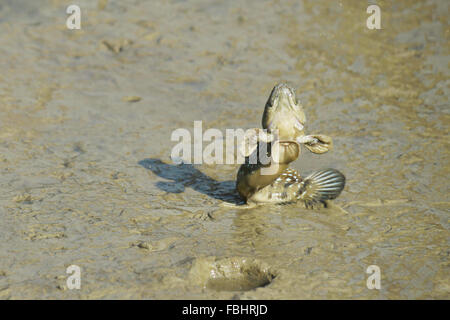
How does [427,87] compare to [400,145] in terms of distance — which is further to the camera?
[427,87]

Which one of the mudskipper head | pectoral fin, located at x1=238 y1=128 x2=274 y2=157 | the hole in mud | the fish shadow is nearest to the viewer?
the hole in mud

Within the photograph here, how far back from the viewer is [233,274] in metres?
3.41

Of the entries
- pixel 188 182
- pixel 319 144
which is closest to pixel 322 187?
pixel 319 144

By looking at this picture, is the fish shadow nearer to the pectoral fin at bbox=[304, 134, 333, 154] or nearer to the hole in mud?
the pectoral fin at bbox=[304, 134, 333, 154]

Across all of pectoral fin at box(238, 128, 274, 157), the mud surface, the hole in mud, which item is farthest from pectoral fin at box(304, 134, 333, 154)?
the hole in mud

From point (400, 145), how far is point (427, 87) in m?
1.49

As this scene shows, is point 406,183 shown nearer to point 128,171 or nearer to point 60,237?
point 128,171

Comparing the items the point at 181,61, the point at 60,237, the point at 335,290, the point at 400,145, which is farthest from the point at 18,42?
the point at 335,290

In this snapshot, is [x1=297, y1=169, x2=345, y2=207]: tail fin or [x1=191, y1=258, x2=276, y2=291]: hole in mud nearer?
[x1=191, y1=258, x2=276, y2=291]: hole in mud

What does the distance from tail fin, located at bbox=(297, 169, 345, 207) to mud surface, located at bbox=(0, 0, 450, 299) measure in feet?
0.34

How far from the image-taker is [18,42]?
6.90 meters

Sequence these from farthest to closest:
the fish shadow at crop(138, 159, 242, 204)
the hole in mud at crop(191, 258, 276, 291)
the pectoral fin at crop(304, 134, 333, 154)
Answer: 1. the fish shadow at crop(138, 159, 242, 204)
2. the pectoral fin at crop(304, 134, 333, 154)
3. the hole in mud at crop(191, 258, 276, 291)

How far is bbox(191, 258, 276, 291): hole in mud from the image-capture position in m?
3.33
